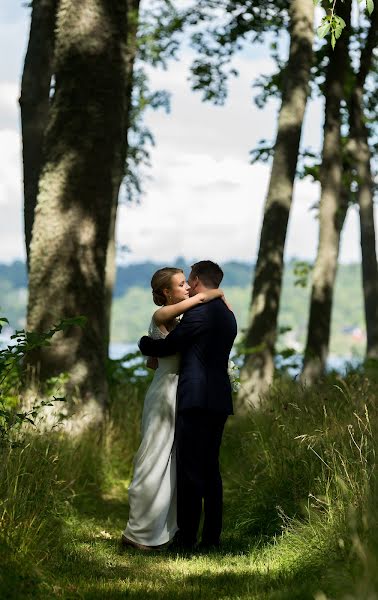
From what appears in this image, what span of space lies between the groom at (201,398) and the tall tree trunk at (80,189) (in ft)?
10.6

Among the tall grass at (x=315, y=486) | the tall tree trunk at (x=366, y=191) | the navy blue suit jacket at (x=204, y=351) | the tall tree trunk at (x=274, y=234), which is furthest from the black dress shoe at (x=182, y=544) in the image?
the tall tree trunk at (x=366, y=191)

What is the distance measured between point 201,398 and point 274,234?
863cm

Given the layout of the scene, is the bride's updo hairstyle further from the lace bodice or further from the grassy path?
the grassy path

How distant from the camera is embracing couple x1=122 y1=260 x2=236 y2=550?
7789 mm

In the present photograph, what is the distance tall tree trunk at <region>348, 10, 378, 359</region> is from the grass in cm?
1135

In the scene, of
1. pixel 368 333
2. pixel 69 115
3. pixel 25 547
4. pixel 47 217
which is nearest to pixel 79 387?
pixel 47 217

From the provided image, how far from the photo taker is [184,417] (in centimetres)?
781

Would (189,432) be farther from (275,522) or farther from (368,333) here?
(368,333)

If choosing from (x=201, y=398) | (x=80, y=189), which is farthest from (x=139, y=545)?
(x=80, y=189)

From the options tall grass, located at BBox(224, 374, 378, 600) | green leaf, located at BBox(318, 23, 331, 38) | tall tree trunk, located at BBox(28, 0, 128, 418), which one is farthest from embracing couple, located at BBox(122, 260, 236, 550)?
tall tree trunk, located at BBox(28, 0, 128, 418)

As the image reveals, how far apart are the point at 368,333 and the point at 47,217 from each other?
41.0ft

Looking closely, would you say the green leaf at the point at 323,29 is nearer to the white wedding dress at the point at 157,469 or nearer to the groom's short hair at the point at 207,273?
the groom's short hair at the point at 207,273

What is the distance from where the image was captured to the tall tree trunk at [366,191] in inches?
839

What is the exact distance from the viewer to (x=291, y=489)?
7.99 metres
